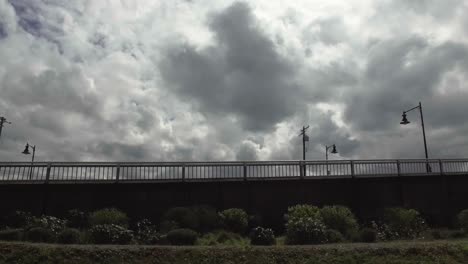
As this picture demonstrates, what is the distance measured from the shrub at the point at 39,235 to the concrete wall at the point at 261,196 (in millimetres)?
5908

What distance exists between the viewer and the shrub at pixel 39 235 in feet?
54.3

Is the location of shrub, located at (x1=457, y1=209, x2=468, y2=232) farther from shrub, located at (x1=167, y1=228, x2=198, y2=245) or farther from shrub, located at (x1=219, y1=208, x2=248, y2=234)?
shrub, located at (x1=167, y1=228, x2=198, y2=245)

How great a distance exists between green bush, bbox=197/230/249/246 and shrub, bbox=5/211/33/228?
30.0 feet

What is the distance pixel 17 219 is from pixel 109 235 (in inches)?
292

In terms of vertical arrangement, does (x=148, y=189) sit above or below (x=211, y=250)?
above

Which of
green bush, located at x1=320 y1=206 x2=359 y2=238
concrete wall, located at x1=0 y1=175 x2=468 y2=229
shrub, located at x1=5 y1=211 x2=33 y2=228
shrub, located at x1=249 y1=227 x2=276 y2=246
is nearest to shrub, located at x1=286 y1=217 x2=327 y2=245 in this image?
shrub, located at x1=249 y1=227 x2=276 y2=246

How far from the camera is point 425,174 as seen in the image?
89.0 ft

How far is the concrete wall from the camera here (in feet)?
74.4

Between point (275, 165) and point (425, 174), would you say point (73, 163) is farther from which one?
point (425, 174)

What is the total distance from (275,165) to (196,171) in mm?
4788

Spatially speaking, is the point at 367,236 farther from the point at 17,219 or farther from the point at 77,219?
the point at 17,219

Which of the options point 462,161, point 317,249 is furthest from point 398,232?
point 462,161

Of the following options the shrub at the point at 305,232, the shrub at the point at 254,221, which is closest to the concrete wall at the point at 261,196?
the shrub at the point at 254,221

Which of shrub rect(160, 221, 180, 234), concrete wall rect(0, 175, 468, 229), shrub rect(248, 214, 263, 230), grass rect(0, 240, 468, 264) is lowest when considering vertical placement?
grass rect(0, 240, 468, 264)
